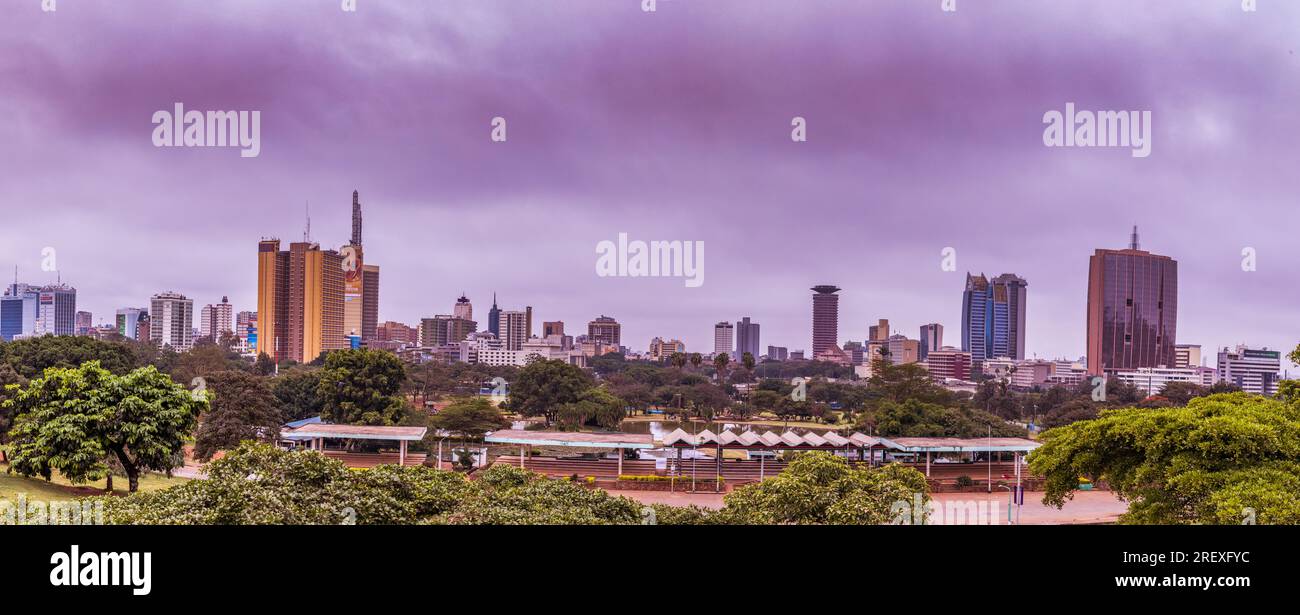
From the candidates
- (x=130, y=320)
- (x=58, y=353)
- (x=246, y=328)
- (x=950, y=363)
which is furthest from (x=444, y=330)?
(x=950, y=363)

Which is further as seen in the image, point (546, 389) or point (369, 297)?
point (369, 297)

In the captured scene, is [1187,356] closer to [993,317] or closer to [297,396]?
[993,317]

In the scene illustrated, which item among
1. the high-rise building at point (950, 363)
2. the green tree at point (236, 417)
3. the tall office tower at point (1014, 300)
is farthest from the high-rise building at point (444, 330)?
the tall office tower at point (1014, 300)

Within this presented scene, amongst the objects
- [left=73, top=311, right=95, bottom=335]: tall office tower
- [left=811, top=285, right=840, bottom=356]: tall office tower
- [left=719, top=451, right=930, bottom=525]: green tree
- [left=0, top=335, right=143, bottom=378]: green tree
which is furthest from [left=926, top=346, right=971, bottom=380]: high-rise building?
[left=73, top=311, right=95, bottom=335]: tall office tower

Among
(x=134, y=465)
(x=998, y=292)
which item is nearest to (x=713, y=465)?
Answer: (x=134, y=465)

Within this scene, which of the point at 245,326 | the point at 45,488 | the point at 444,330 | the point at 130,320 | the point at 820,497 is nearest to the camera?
the point at 820,497
